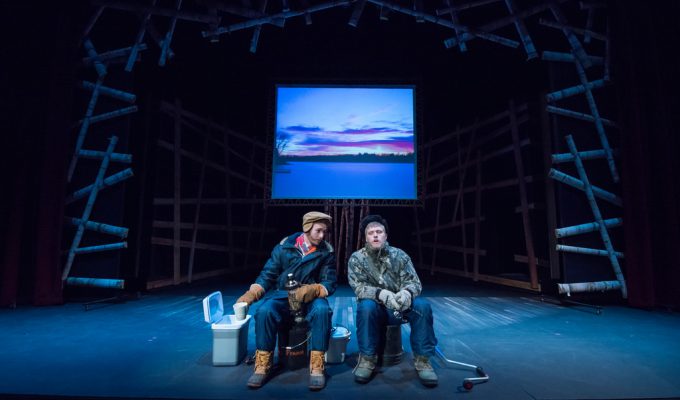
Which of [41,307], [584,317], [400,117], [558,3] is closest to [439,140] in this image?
[400,117]

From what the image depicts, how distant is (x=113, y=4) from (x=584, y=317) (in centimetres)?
591

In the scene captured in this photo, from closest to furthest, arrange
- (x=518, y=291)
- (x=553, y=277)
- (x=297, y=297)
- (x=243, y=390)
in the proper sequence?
(x=243, y=390)
(x=297, y=297)
(x=553, y=277)
(x=518, y=291)

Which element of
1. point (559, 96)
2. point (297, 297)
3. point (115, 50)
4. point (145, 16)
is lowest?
point (297, 297)

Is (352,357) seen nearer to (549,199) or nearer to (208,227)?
(549,199)

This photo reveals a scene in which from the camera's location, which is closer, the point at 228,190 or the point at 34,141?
the point at 34,141

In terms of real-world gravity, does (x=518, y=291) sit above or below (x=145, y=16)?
below

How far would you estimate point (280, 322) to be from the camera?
2.00 meters

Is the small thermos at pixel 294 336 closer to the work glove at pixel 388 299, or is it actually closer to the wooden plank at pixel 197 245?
the work glove at pixel 388 299

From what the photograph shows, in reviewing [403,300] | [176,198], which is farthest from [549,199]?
[176,198]

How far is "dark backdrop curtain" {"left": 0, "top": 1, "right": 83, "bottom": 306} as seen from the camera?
355cm

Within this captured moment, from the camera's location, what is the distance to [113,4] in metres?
3.92

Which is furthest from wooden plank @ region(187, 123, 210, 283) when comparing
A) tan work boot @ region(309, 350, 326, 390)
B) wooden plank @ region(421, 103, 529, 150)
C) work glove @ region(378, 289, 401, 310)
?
work glove @ region(378, 289, 401, 310)

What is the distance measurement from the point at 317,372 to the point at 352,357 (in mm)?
482

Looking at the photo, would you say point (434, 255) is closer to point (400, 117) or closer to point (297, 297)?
point (400, 117)
